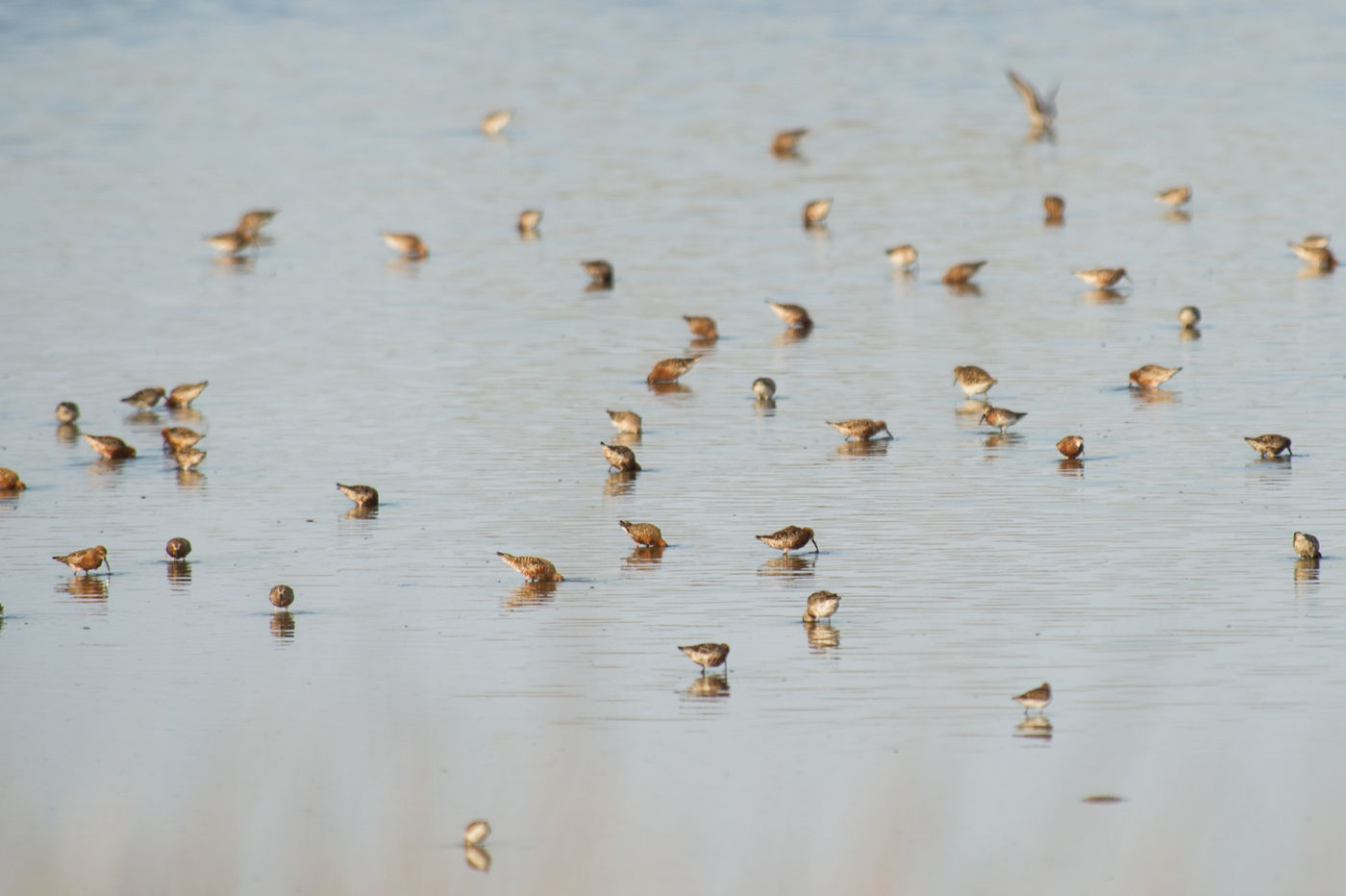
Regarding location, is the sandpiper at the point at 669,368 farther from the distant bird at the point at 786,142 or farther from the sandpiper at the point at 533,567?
the distant bird at the point at 786,142

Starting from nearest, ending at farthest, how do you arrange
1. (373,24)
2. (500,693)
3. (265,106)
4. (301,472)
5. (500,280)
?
(500,693), (301,472), (500,280), (265,106), (373,24)

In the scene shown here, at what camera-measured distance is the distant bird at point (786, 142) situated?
45.0 meters

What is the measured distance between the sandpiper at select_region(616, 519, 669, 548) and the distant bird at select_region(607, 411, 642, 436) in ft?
14.5

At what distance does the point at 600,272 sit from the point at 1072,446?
40.9 ft

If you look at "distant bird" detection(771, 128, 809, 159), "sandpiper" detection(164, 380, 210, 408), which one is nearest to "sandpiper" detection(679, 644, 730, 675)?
"sandpiper" detection(164, 380, 210, 408)

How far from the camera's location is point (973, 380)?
21.6 metres

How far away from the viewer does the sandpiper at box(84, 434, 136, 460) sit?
789 inches

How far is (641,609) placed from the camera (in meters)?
14.2

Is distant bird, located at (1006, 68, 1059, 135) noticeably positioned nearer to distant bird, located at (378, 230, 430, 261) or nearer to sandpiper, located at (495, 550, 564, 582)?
distant bird, located at (378, 230, 430, 261)

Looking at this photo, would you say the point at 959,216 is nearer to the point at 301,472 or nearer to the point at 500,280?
the point at 500,280

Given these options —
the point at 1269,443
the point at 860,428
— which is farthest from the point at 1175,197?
the point at 1269,443

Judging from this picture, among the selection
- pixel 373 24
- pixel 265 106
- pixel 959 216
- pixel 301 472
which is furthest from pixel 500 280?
pixel 373 24

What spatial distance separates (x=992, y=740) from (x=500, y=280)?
20.5 m

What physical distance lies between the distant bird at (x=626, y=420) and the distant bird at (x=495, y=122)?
2986cm
